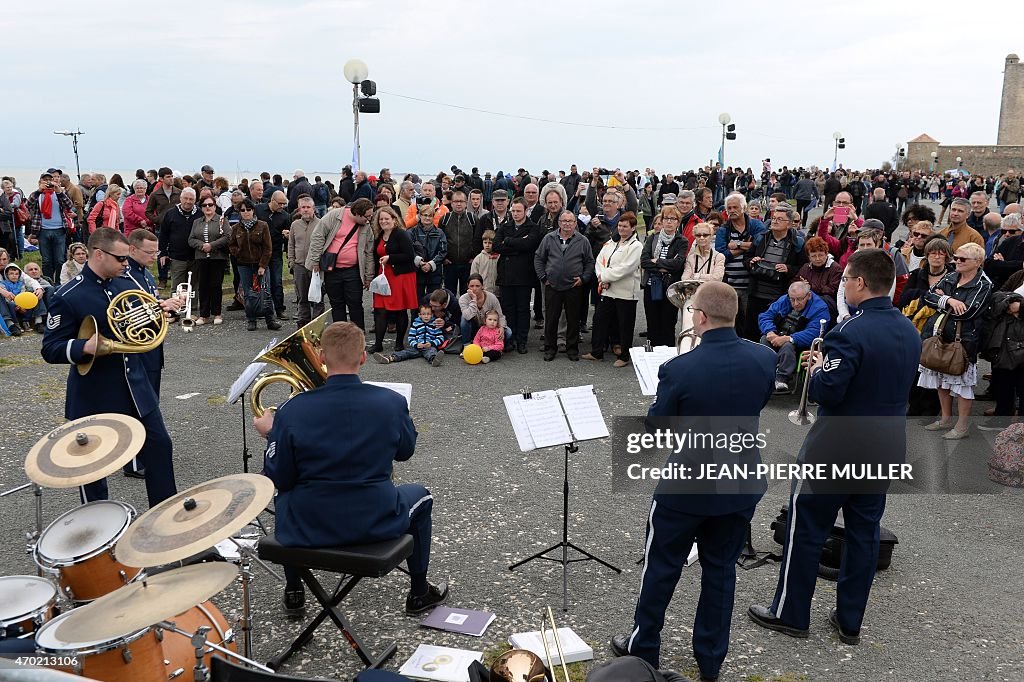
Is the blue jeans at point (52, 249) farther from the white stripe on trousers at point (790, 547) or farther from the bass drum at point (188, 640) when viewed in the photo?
the white stripe on trousers at point (790, 547)

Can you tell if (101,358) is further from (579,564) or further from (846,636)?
(846,636)

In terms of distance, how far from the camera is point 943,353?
7613 mm

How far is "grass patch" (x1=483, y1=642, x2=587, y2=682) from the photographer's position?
14.0 feet

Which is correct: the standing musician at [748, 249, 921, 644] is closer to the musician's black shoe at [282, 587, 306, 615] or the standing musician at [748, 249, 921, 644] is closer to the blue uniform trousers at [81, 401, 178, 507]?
the musician's black shoe at [282, 587, 306, 615]

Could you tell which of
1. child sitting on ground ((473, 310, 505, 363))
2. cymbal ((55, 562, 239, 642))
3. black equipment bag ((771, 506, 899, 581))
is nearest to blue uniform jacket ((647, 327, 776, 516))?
black equipment bag ((771, 506, 899, 581))

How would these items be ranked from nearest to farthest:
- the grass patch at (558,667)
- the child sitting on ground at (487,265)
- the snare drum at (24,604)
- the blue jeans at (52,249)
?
the snare drum at (24,604) < the grass patch at (558,667) < the child sitting on ground at (487,265) < the blue jeans at (52,249)

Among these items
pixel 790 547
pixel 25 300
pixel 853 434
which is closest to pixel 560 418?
pixel 790 547

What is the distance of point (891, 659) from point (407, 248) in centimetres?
792

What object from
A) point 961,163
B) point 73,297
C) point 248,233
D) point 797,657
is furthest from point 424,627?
point 961,163

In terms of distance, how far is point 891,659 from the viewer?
4414mm

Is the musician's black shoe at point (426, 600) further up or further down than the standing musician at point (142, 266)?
further down

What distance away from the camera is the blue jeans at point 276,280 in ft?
41.9

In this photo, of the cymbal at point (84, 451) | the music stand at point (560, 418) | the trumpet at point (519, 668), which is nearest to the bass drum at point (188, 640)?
the cymbal at point (84, 451)

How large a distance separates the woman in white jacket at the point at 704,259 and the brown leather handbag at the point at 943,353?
236 centimetres
